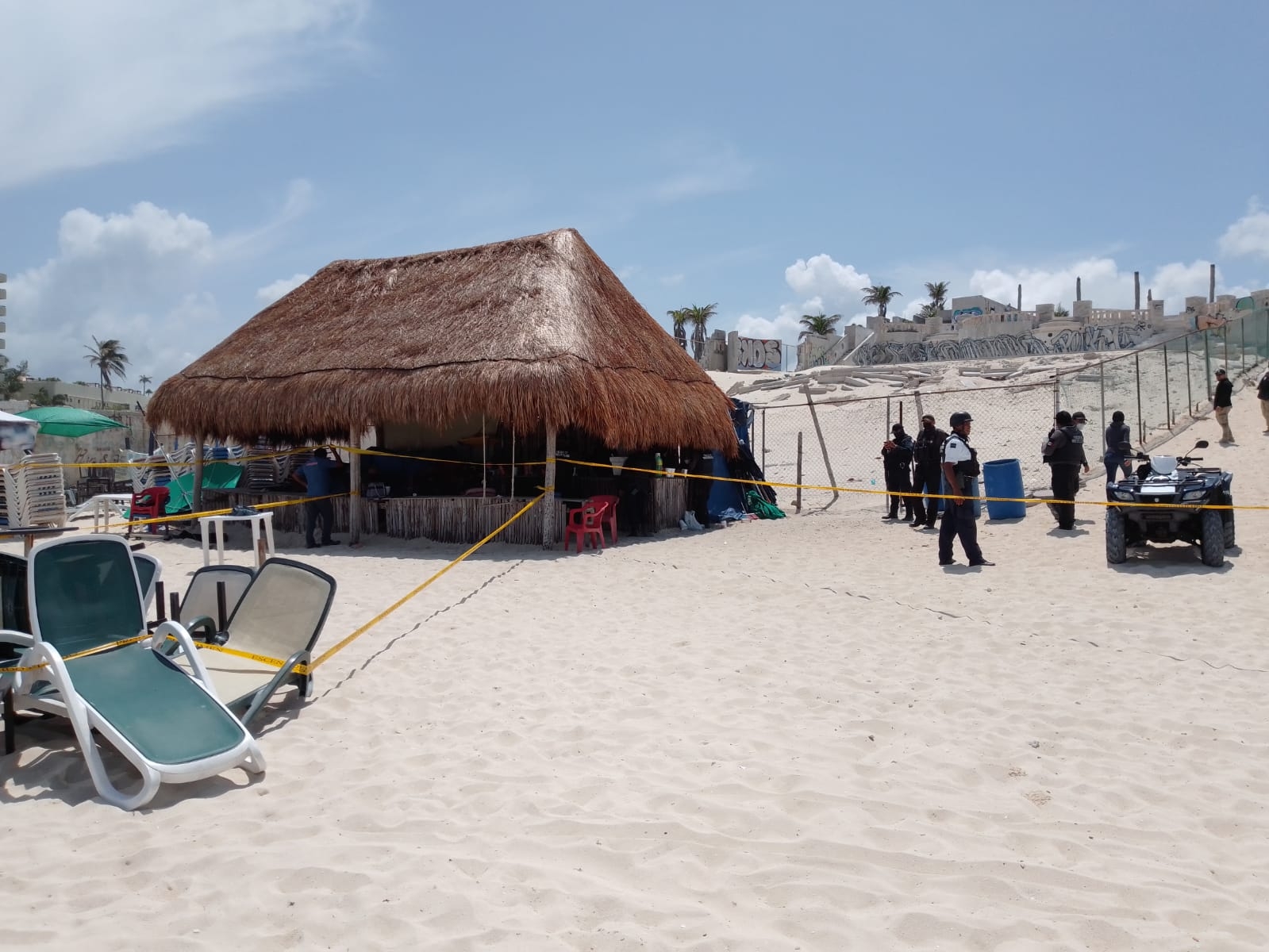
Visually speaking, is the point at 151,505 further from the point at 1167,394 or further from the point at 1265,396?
the point at 1265,396

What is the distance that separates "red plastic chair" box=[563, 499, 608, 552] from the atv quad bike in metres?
5.83

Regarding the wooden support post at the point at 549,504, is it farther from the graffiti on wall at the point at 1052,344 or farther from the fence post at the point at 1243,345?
the graffiti on wall at the point at 1052,344

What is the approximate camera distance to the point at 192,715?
13.4 ft

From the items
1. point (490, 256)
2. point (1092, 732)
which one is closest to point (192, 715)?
point (1092, 732)

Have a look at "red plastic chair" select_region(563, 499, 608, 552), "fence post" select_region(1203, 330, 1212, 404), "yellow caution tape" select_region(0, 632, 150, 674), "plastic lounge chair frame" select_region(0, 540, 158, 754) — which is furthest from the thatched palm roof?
"fence post" select_region(1203, 330, 1212, 404)

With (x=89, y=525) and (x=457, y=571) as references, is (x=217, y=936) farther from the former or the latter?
(x=89, y=525)

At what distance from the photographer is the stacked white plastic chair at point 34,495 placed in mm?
13555

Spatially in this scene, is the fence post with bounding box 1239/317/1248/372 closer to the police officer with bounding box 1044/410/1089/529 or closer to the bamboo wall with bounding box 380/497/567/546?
the police officer with bounding box 1044/410/1089/529

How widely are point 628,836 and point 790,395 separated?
2835 cm

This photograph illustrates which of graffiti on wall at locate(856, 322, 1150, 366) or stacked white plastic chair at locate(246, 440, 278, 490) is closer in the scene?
stacked white plastic chair at locate(246, 440, 278, 490)

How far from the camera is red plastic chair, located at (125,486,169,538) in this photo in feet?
45.7

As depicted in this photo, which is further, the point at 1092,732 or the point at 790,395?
the point at 790,395

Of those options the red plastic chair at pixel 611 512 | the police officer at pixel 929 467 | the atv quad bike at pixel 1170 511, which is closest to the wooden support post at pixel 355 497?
the red plastic chair at pixel 611 512

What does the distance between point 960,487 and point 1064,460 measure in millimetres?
3048
